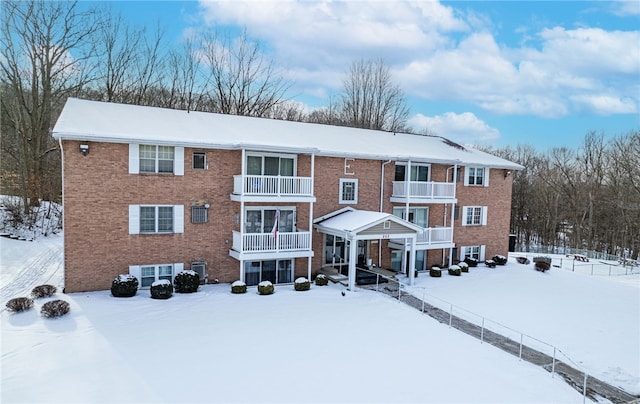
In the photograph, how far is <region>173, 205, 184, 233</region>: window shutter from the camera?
16.6 metres

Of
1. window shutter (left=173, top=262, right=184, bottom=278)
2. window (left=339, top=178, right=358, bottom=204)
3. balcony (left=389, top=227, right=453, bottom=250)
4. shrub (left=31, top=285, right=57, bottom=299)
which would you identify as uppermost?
window (left=339, top=178, right=358, bottom=204)

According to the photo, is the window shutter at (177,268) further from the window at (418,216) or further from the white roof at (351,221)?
the window at (418,216)

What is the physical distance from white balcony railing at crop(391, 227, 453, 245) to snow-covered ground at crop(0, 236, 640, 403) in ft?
13.8

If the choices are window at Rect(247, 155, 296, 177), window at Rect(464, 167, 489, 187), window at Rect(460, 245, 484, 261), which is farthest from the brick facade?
window at Rect(460, 245, 484, 261)

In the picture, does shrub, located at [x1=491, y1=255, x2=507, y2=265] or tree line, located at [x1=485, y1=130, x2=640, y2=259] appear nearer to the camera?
shrub, located at [x1=491, y1=255, x2=507, y2=265]

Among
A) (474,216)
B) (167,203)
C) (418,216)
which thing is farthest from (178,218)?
(474,216)

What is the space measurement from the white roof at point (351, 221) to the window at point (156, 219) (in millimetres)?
6562

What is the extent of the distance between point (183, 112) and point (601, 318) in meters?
22.0

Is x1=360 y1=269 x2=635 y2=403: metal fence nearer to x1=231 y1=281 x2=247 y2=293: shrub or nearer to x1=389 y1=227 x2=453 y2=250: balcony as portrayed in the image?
x1=389 y1=227 x2=453 y2=250: balcony

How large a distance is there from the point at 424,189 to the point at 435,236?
278 centimetres

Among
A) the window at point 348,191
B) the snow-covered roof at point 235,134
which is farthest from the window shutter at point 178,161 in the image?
A: the window at point 348,191

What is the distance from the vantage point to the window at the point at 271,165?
18016 mm

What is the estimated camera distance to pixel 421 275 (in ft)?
70.9

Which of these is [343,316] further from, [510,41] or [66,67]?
[66,67]
